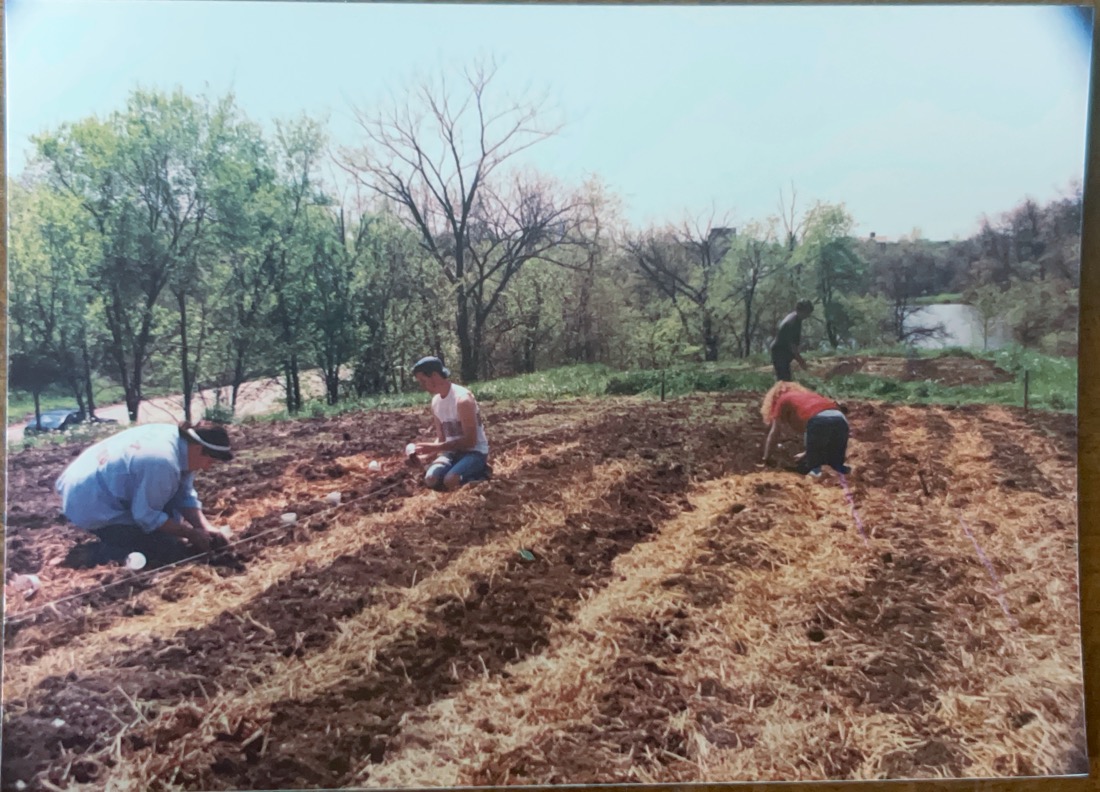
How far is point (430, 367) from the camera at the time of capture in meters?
2.67

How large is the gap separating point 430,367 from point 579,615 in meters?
1.06

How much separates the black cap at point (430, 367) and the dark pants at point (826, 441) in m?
1.42

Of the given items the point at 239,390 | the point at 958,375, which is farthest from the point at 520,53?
the point at 958,375

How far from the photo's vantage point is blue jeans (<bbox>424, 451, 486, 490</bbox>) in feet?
8.78

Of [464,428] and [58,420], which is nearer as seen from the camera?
[58,420]

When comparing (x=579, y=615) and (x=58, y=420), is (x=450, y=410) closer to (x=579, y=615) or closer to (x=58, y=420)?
(x=579, y=615)

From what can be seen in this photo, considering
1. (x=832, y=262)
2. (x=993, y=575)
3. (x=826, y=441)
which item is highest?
(x=832, y=262)

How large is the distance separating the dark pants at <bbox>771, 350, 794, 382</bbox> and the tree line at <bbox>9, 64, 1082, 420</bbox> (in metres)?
0.11

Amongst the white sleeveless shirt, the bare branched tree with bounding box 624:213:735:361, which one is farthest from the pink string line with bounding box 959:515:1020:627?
the white sleeveless shirt

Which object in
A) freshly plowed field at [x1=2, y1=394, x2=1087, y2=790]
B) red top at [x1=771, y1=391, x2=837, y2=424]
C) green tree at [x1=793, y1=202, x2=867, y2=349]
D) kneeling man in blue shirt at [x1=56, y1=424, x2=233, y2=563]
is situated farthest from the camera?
red top at [x1=771, y1=391, x2=837, y2=424]

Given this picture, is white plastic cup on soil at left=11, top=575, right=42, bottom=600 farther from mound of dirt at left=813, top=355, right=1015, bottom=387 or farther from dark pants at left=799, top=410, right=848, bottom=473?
mound of dirt at left=813, top=355, right=1015, bottom=387

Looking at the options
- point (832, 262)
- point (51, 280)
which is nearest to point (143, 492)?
point (51, 280)

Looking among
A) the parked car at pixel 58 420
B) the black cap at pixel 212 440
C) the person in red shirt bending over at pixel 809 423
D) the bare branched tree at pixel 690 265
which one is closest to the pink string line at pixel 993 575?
the person in red shirt bending over at pixel 809 423

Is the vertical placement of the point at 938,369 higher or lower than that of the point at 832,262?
lower
